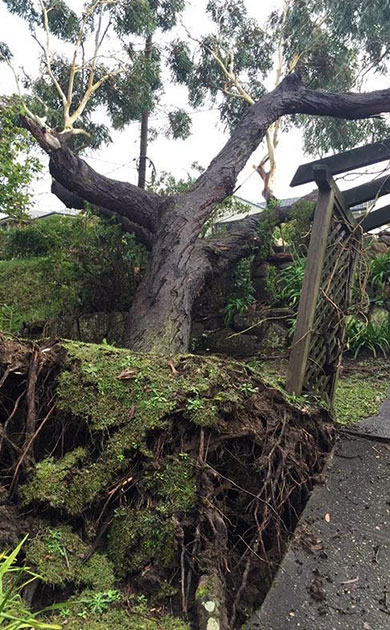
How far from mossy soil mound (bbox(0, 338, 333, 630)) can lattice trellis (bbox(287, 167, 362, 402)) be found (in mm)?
629

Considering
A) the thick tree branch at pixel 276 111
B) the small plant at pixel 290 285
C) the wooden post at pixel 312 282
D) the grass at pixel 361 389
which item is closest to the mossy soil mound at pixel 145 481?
the wooden post at pixel 312 282

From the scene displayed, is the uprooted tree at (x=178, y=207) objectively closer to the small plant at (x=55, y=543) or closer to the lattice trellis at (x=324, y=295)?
the lattice trellis at (x=324, y=295)

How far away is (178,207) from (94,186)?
0.91 meters

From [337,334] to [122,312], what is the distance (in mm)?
2773

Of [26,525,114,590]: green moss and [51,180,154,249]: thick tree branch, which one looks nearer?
[26,525,114,590]: green moss

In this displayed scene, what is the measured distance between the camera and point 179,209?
4406 mm

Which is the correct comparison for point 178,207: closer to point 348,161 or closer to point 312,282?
point 348,161

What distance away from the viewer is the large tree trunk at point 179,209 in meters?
3.62

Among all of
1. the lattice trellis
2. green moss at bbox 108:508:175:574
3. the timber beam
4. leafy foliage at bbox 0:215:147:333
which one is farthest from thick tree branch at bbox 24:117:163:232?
green moss at bbox 108:508:175:574

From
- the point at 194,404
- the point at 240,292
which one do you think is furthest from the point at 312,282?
the point at 240,292

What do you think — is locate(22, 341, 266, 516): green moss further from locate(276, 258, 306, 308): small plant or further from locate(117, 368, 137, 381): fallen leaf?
locate(276, 258, 306, 308): small plant

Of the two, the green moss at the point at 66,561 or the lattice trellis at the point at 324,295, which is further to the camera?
the lattice trellis at the point at 324,295

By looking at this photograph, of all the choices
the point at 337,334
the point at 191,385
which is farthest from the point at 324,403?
the point at 191,385

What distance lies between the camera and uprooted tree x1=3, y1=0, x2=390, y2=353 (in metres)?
3.64
